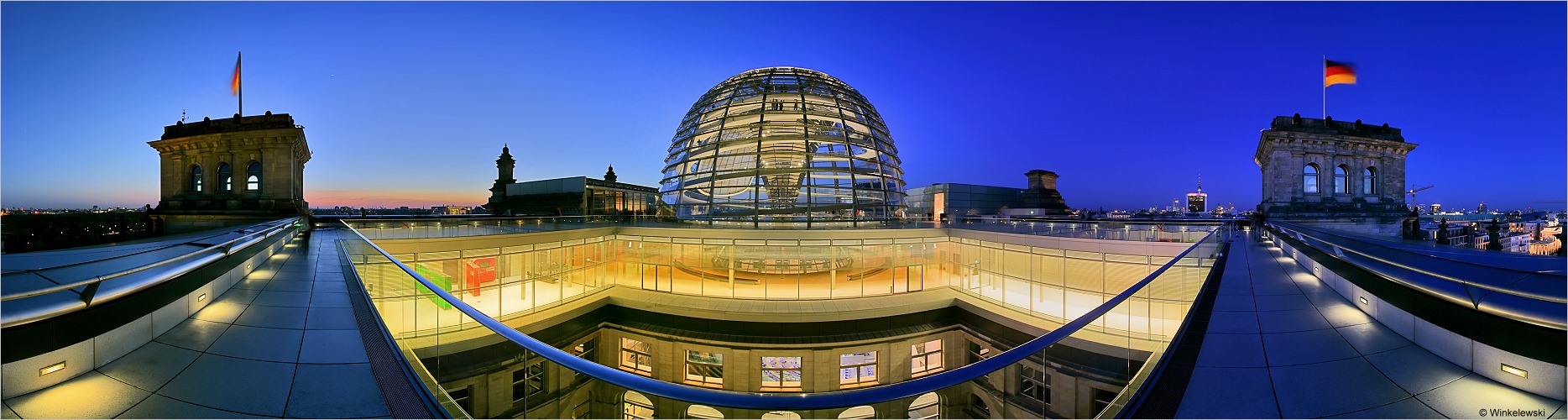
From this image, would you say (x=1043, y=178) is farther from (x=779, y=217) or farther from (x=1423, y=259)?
(x=1423, y=259)

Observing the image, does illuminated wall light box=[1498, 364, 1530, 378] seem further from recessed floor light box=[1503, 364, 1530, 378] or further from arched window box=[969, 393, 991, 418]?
arched window box=[969, 393, 991, 418]

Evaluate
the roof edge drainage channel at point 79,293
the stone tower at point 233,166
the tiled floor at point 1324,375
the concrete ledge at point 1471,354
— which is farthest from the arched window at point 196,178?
the concrete ledge at point 1471,354

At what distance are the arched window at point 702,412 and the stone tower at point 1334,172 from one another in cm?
3703

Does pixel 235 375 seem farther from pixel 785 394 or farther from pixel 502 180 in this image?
pixel 502 180

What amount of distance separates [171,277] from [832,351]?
13744 millimetres

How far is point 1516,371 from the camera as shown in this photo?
3102 millimetres

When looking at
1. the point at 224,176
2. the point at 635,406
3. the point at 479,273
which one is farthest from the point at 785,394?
the point at 224,176

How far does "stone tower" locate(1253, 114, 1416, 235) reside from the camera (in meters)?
26.2

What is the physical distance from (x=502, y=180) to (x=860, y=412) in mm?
51739

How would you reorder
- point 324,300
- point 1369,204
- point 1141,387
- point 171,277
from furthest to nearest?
point 1369,204, point 324,300, point 171,277, point 1141,387

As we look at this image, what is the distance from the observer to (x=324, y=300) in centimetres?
600

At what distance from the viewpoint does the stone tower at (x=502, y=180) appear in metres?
43.9

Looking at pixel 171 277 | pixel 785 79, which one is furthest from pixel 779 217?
pixel 171 277

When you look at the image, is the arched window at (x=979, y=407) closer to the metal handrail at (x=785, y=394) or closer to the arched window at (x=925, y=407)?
the arched window at (x=925, y=407)
